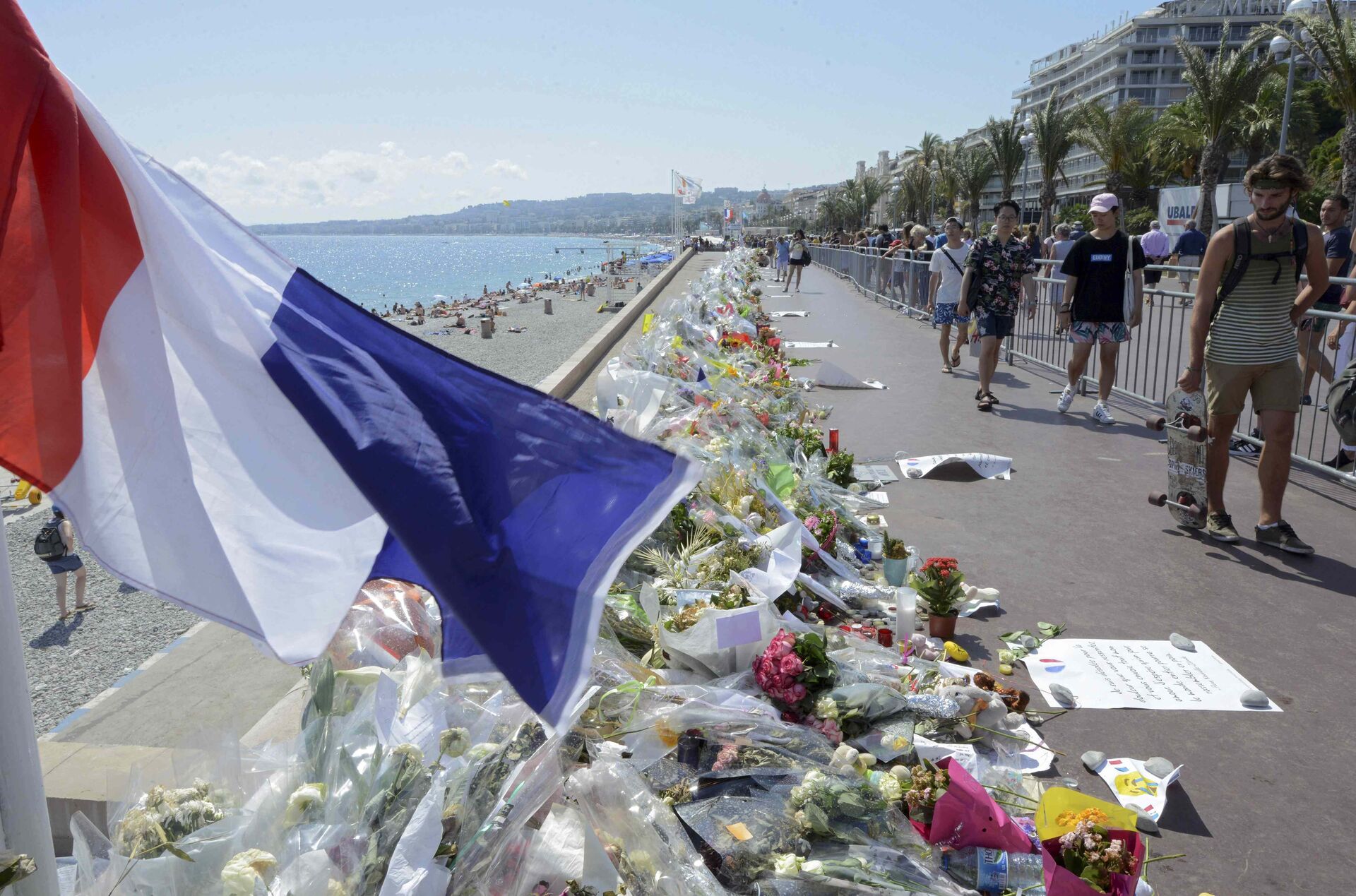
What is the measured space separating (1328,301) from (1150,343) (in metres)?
3.31

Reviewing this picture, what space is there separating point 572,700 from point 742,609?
1536mm

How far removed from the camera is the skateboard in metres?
5.85

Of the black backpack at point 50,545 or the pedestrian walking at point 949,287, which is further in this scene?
the pedestrian walking at point 949,287

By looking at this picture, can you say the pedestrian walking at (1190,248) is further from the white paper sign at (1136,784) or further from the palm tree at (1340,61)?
the white paper sign at (1136,784)

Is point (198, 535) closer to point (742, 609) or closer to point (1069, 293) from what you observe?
point (742, 609)

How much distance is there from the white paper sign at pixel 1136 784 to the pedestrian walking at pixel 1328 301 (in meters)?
5.82

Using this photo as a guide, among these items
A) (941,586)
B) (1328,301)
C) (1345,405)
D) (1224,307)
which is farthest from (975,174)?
(941,586)

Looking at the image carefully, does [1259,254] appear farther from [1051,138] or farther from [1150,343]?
[1051,138]

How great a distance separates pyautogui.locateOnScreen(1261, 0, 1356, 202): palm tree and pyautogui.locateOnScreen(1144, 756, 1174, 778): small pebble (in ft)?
80.4

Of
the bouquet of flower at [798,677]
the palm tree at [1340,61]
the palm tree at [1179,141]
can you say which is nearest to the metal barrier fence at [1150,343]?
the palm tree at [1340,61]

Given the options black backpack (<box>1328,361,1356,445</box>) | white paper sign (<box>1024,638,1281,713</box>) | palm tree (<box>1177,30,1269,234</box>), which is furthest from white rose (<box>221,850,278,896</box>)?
palm tree (<box>1177,30,1269,234</box>)

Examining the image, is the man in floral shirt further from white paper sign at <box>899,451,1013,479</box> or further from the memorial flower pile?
the memorial flower pile

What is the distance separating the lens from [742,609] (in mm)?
3488

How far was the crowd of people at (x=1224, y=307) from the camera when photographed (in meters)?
5.53
